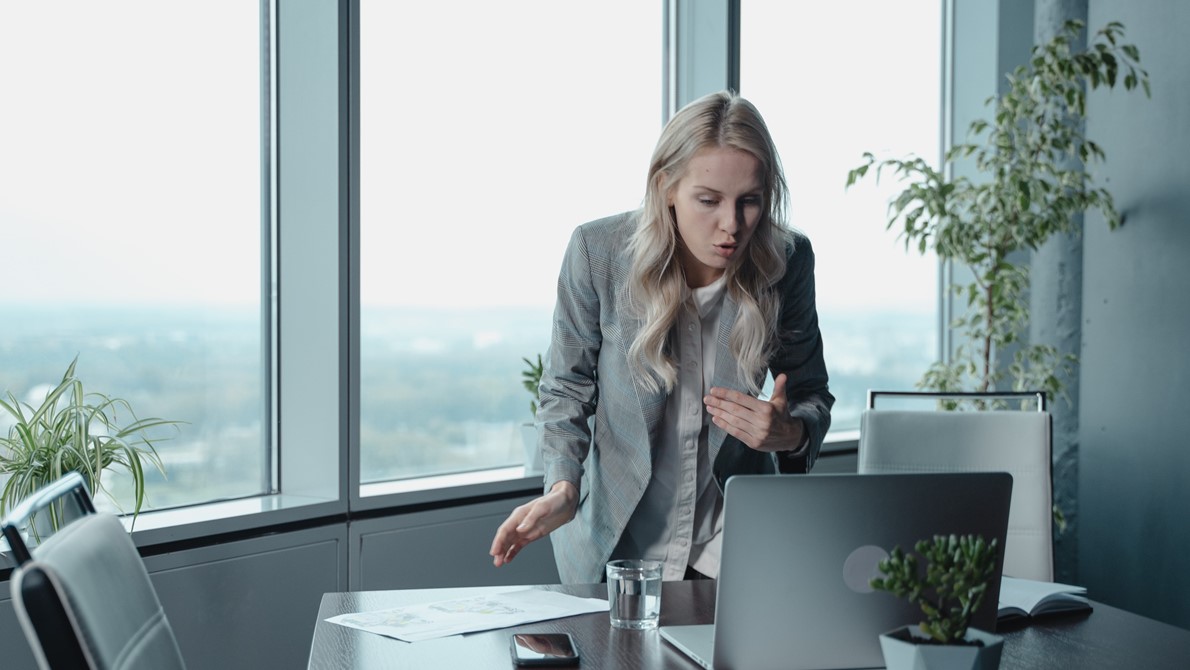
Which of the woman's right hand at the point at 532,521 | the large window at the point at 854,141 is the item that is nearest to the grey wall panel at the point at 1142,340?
the large window at the point at 854,141

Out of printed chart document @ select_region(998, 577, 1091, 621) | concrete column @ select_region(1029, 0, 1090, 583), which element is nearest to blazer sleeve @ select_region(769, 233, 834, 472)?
printed chart document @ select_region(998, 577, 1091, 621)

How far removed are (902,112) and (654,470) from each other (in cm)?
329

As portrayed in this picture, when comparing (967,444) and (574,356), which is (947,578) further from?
(967,444)

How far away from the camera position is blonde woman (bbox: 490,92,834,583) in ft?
6.20

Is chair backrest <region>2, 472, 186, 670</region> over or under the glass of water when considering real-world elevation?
over

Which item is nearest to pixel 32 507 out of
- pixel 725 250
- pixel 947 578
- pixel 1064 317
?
pixel 947 578

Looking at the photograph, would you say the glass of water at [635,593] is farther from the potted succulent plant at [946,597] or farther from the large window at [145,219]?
the large window at [145,219]

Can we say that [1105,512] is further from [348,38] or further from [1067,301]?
[348,38]

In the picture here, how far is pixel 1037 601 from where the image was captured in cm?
A: 163

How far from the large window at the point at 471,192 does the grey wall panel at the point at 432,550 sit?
252 mm

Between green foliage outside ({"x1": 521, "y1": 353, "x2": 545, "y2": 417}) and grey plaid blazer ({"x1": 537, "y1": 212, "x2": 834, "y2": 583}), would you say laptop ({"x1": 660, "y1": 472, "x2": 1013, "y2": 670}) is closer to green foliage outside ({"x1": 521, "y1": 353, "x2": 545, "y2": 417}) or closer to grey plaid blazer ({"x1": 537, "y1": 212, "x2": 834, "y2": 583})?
grey plaid blazer ({"x1": 537, "y1": 212, "x2": 834, "y2": 583})

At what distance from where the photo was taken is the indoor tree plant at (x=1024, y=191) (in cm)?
355

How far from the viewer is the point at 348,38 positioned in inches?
110

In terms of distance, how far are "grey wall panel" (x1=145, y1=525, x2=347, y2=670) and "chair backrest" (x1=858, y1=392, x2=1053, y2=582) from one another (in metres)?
1.42
